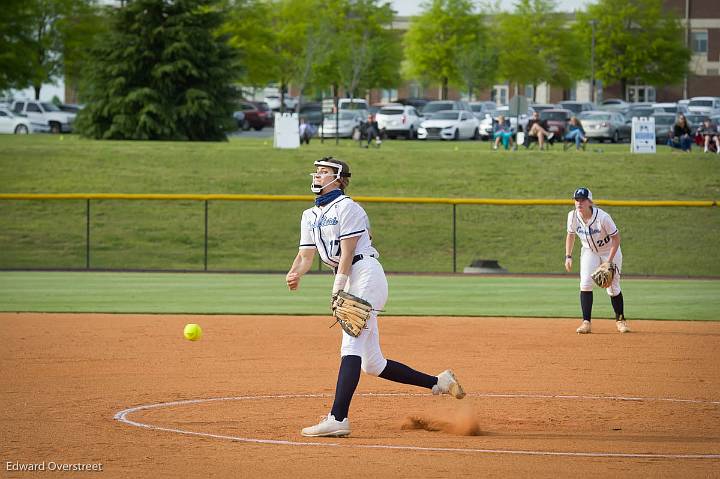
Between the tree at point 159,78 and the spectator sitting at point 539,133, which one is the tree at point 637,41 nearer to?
the spectator sitting at point 539,133

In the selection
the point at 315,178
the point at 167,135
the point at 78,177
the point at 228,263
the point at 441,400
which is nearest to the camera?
the point at 315,178

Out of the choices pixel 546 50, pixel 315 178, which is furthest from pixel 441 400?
pixel 546 50

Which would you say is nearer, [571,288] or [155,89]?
[571,288]

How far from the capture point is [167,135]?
143 ft

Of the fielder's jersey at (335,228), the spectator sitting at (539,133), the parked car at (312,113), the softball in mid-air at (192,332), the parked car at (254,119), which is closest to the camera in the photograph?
the fielder's jersey at (335,228)

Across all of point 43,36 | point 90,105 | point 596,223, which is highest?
point 43,36

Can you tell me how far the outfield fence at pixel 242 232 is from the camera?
27.9 metres

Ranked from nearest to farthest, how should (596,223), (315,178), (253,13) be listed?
(315,178) < (596,223) < (253,13)

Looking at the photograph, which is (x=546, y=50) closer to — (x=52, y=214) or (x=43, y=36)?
(x=43, y=36)

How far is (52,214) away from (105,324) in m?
15.8

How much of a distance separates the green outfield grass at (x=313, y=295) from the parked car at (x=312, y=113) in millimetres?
33464

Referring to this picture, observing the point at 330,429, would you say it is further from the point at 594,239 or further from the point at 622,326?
the point at 622,326

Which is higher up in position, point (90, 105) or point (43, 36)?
point (43, 36)

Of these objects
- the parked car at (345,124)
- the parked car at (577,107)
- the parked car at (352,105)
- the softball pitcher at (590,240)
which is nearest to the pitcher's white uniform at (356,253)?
the softball pitcher at (590,240)
